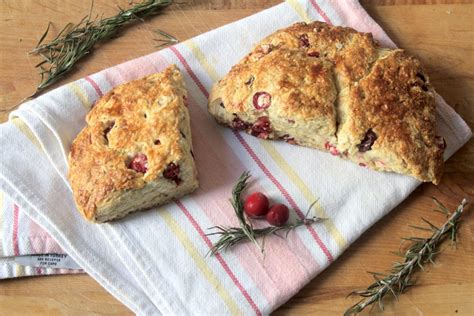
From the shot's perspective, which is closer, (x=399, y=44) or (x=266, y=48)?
(x=266, y=48)

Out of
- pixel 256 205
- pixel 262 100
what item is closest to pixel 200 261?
pixel 256 205

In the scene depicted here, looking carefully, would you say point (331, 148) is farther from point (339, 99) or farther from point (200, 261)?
point (200, 261)

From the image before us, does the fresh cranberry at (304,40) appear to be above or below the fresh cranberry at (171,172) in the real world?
above

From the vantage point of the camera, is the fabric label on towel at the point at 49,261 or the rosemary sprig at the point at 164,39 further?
the rosemary sprig at the point at 164,39

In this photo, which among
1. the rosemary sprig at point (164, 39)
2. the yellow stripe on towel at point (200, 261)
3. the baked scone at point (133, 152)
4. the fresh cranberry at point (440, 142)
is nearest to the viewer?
the baked scone at point (133, 152)

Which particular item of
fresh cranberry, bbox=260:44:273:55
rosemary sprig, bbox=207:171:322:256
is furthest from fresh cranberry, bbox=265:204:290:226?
fresh cranberry, bbox=260:44:273:55

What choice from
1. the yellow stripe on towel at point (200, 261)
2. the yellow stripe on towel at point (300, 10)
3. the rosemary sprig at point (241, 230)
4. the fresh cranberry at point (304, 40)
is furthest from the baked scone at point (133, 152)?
the yellow stripe on towel at point (300, 10)

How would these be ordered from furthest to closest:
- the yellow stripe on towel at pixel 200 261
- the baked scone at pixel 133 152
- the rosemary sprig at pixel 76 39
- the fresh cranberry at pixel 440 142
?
the rosemary sprig at pixel 76 39 < the fresh cranberry at pixel 440 142 < the yellow stripe on towel at pixel 200 261 < the baked scone at pixel 133 152

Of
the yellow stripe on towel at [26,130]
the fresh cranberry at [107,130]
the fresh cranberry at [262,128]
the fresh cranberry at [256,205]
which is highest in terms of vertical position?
the yellow stripe on towel at [26,130]

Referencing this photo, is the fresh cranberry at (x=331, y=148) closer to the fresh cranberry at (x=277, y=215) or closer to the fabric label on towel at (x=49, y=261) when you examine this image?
the fresh cranberry at (x=277, y=215)
